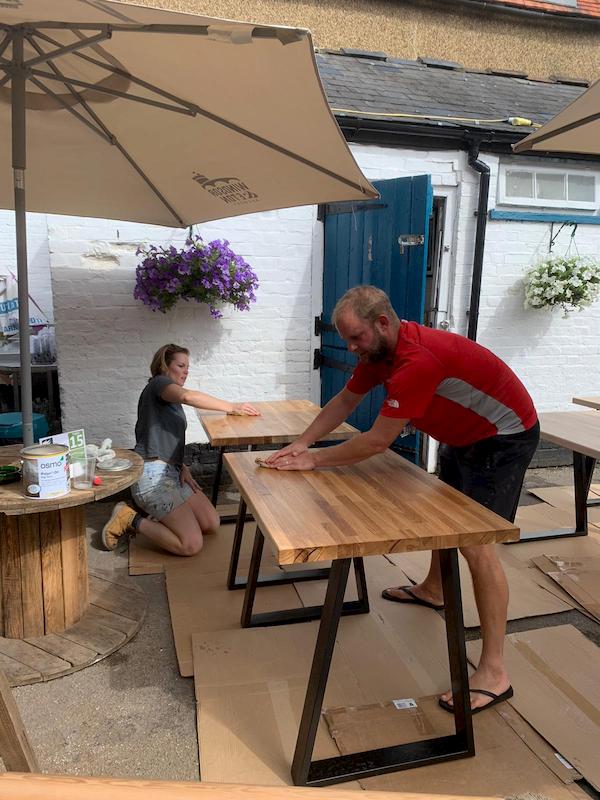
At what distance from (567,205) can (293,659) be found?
4768 mm

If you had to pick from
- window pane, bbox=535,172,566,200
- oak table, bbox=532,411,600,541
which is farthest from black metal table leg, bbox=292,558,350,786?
window pane, bbox=535,172,566,200

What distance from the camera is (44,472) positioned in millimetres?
2469

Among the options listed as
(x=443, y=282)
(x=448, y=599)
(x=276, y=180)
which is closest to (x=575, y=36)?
(x=443, y=282)

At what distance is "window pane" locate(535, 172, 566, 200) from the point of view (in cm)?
541

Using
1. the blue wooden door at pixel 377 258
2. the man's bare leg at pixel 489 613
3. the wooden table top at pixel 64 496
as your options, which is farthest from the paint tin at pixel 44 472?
the blue wooden door at pixel 377 258

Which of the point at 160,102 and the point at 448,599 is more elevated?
the point at 160,102

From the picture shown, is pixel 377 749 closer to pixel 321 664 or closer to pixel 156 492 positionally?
pixel 321 664

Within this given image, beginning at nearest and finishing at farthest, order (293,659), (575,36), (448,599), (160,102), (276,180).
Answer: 1. (448,599)
2. (160,102)
3. (293,659)
4. (276,180)
5. (575,36)

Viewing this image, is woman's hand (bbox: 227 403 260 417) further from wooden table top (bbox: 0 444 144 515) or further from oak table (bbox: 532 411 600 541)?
oak table (bbox: 532 411 600 541)

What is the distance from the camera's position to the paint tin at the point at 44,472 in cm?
246

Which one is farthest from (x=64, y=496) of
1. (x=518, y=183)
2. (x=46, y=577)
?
(x=518, y=183)

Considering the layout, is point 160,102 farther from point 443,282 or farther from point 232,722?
point 443,282

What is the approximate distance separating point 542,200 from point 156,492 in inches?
168

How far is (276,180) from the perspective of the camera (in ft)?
9.55
